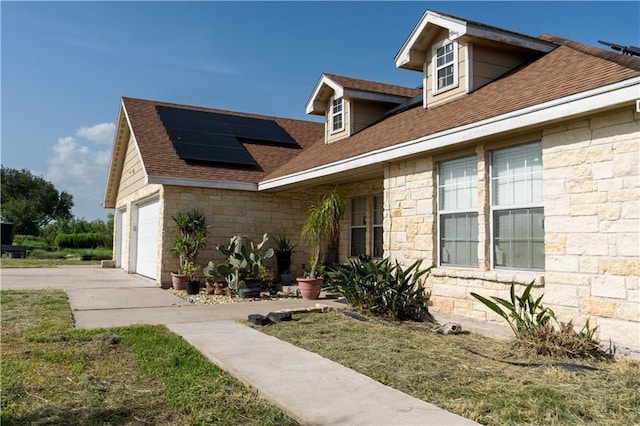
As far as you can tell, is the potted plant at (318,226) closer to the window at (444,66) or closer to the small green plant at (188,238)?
the small green plant at (188,238)

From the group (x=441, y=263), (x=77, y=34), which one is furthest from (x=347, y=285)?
(x=77, y=34)

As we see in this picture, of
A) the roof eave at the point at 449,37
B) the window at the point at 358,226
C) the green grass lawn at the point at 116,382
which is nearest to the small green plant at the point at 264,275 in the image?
the window at the point at 358,226

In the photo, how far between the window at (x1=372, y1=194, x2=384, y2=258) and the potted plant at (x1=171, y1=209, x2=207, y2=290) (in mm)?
4573

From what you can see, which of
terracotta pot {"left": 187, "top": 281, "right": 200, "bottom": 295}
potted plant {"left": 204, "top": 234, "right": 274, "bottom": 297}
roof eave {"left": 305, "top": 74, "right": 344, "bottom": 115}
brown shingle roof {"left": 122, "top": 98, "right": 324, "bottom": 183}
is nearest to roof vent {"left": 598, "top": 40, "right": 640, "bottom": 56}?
roof eave {"left": 305, "top": 74, "right": 344, "bottom": 115}

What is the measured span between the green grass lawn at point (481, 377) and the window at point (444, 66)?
548 centimetres

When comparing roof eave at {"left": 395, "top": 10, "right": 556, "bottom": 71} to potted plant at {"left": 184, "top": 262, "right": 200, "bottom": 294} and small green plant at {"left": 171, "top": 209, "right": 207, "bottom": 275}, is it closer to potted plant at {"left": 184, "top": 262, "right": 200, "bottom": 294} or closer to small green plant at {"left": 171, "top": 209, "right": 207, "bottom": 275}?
small green plant at {"left": 171, "top": 209, "right": 207, "bottom": 275}

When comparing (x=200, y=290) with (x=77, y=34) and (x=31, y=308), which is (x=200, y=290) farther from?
(x=77, y=34)

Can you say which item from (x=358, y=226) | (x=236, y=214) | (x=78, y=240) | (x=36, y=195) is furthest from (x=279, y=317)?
(x=36, y=195)

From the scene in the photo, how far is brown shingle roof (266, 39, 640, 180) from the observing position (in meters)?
6.32

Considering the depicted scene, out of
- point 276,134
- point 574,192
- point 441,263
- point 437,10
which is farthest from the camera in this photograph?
point 276,134

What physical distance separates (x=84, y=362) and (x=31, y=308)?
4.58m

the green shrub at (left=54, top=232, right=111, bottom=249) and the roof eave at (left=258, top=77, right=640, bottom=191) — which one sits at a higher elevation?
the roof eave at (left=258, top=77, right=640, bottom=191)

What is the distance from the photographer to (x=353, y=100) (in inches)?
518

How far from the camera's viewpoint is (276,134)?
17.7m
